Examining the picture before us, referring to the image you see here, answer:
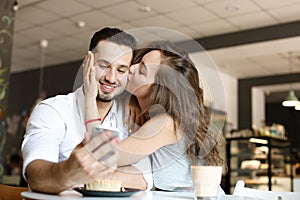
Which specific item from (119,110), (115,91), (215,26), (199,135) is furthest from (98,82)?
(215,26)

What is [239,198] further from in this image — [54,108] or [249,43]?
[249,43]

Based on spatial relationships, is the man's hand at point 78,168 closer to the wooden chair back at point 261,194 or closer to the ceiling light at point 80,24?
the wooden chair back at point 261,194

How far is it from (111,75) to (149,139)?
10.9 inches

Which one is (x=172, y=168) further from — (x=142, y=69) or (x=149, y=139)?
(x=142, y=69)

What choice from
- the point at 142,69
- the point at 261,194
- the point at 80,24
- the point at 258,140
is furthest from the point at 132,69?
the point at 258,140

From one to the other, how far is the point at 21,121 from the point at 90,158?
24.4 ft

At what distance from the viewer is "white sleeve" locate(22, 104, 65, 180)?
130 cm

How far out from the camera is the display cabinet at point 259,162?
5.44m

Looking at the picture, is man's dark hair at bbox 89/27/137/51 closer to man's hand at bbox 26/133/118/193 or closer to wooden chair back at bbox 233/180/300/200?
man's hand at bbox 26/133/118/193

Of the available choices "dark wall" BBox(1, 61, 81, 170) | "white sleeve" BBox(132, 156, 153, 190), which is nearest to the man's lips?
"white sleeve" BBox(132, 156, 153, 190)

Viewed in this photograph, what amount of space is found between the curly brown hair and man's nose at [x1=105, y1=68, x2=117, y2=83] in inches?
5.7

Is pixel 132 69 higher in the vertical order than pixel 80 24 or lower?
lower

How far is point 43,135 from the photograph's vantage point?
1.37 m

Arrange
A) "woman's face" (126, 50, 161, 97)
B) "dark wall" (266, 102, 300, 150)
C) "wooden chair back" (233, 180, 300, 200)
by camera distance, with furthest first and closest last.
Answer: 1. "dark wall" (266, 102, 300, 150)
2. "wooden chair back" (233, 180, 300, 200)
3. "woman's face" (126, 50, 161, 97)
